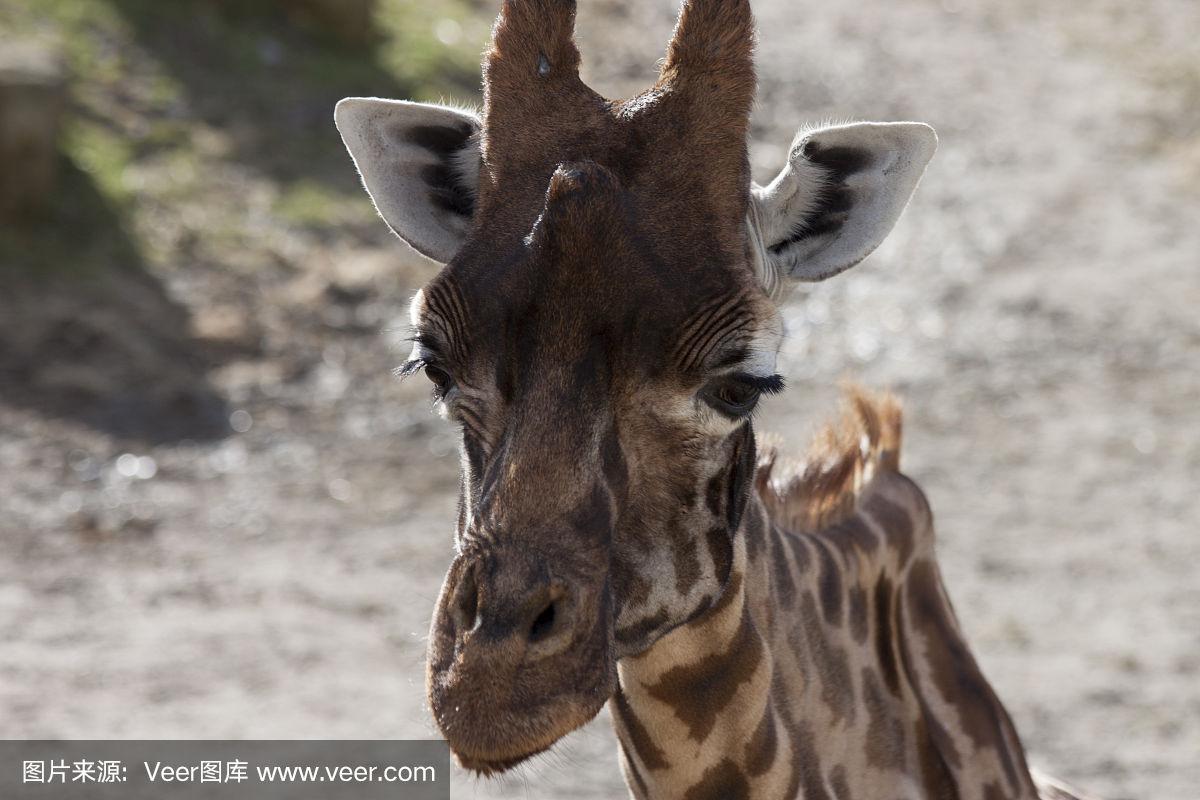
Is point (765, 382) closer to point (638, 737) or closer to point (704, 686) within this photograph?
point (704, 686)

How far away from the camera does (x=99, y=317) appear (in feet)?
39.2

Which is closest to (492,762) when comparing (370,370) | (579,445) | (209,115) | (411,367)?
(579,445)

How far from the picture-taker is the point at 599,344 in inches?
131

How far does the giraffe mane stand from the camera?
4.57 meters

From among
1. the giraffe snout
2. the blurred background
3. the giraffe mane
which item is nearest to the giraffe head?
the giraffe snout

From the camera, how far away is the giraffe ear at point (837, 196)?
3.92 m

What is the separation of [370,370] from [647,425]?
887cm

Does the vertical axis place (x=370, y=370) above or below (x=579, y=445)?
above

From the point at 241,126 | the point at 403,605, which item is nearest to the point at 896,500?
the point at 403,605

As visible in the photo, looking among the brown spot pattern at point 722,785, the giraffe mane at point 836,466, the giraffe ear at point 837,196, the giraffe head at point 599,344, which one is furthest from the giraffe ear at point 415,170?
the brown spot pattern at point 722,785

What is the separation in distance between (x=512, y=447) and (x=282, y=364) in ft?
29.6

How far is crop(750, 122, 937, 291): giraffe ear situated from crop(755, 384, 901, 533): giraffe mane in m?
0.70

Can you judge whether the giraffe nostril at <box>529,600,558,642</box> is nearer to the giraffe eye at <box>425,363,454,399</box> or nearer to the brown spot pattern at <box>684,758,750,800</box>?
the giraffe eye at <box>425,363,454,399</box>

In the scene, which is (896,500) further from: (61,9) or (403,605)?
(61,9)
